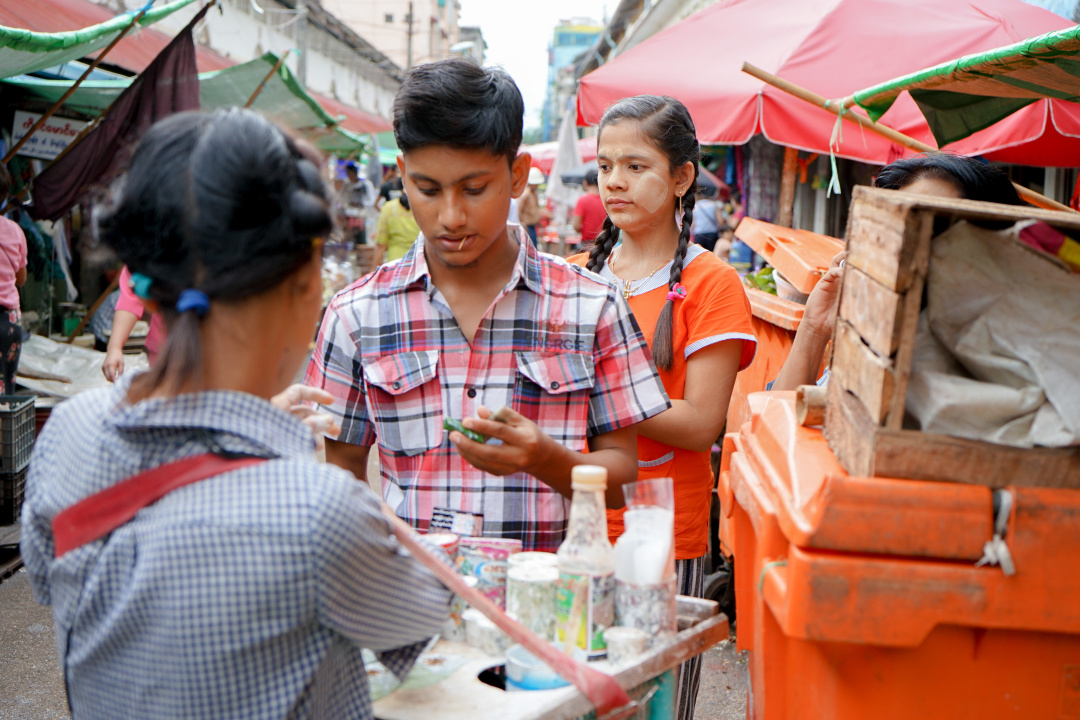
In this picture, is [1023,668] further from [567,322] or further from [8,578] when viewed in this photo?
→ [8,578]

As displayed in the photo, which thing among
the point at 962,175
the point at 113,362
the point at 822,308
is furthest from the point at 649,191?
the point at 113,362

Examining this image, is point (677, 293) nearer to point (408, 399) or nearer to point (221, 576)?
point (408, 399)

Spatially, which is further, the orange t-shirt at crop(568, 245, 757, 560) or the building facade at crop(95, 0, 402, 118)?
the building facade at crop(95, 0, 402, 118)

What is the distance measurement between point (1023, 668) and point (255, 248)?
4.66 ft

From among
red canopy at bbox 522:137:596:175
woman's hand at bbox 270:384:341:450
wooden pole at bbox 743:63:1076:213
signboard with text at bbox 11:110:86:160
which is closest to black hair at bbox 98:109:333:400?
woman's hand at bbox 270:384:341:450

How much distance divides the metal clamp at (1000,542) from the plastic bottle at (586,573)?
0.61 meters

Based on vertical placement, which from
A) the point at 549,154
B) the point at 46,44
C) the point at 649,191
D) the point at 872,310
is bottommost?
the point at 872,310

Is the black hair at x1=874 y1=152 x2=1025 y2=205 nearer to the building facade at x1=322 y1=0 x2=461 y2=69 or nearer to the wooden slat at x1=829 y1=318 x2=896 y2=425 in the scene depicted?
the wooden slat at x1=829 y1=318 x2=896 y2=425

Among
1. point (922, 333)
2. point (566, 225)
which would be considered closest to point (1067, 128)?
point (922, 333)

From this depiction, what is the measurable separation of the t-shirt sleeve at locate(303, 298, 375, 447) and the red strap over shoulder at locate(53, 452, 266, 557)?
778 millimetres

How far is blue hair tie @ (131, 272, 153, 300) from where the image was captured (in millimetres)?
1262

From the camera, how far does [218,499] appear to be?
118cm

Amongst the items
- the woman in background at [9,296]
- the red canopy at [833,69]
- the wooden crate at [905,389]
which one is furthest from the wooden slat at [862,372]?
the woman in background at [9,296]

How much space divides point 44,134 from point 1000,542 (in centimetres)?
958
